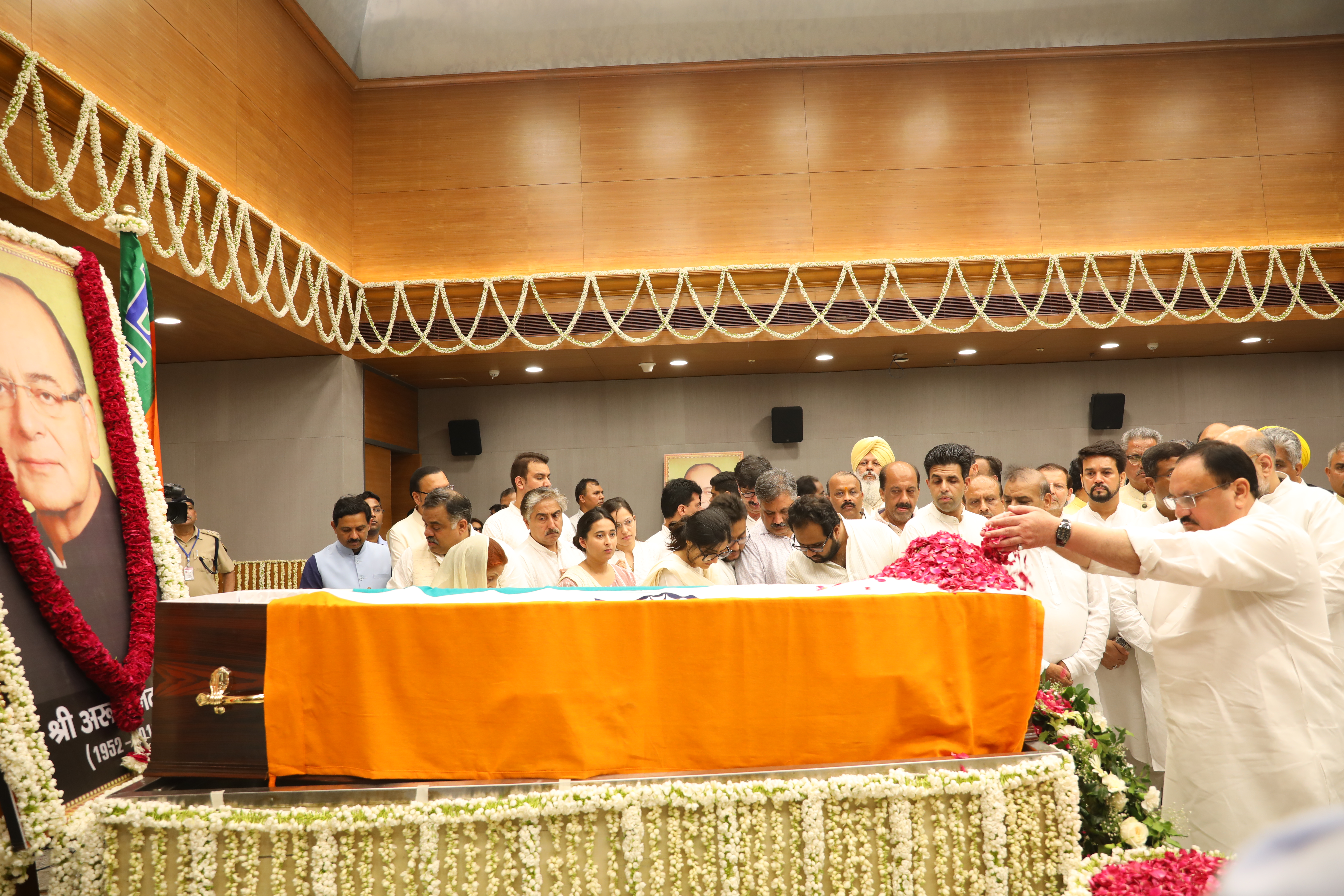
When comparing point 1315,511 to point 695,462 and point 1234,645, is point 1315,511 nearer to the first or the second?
point 1234,645

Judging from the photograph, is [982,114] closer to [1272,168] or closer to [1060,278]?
[1060,278]

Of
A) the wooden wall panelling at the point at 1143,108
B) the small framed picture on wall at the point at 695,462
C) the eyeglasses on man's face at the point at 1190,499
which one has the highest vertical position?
the wooden wall panelling at the point at 1143,108

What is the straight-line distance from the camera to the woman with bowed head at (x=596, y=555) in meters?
3.69

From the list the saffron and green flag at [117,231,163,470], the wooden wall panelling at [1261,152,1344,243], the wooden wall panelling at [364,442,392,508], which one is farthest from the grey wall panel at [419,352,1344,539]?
the saffron and green flag at [117,231,163,470]

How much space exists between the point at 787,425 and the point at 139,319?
22.1ft

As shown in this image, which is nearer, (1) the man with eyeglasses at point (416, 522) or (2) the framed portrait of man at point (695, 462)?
(1) the man with eyeglasses at point (416, 522)

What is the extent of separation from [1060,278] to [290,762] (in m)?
7.31

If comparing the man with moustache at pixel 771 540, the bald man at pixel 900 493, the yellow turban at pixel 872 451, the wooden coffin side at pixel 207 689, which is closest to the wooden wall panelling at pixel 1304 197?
the yellow turban at pixel 872 451

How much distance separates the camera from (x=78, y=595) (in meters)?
2.32

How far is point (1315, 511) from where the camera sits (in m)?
3.40

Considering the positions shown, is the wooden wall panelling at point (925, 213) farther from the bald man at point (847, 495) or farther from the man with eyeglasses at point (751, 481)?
the bald man at point (847, 495)

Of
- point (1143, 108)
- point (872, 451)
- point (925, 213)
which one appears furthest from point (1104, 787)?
point (1143, 108)

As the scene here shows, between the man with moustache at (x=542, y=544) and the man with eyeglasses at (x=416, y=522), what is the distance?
0.81 meters

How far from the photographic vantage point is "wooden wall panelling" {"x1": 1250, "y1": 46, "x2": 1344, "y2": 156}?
26.1ft
